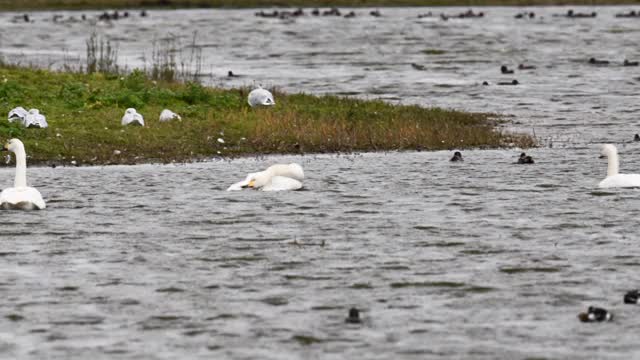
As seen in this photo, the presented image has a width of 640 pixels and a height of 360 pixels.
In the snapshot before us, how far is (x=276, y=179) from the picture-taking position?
2322cm

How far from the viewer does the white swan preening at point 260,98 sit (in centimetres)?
3306

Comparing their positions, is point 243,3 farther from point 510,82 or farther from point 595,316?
point 595,316

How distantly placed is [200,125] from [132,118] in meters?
1.44

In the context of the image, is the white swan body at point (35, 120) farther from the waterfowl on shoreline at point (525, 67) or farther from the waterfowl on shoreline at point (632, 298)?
the waterfowl on shoreline at point (525, 67)

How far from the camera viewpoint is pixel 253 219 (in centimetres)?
2066

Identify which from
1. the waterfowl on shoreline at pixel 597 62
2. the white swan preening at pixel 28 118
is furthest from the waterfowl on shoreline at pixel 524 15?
the white swan preening at pixel 28 118

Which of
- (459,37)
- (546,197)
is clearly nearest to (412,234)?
(546,197)

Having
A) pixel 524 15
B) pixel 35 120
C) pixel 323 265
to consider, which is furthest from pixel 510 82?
pixel 524 15

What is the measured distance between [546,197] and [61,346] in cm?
1073

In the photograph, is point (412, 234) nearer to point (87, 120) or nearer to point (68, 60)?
point (87, 120)

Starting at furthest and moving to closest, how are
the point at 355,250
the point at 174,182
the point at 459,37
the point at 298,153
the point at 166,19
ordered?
1. the point at 166,19
2. the point at 459,37
3. the point at 298,153
4. the point at 174,182
5. the point at 355,250

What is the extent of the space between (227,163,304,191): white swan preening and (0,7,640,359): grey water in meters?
0.17

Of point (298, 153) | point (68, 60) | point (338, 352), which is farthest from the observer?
point (68, 60)

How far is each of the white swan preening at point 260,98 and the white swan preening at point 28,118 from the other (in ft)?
17.8
